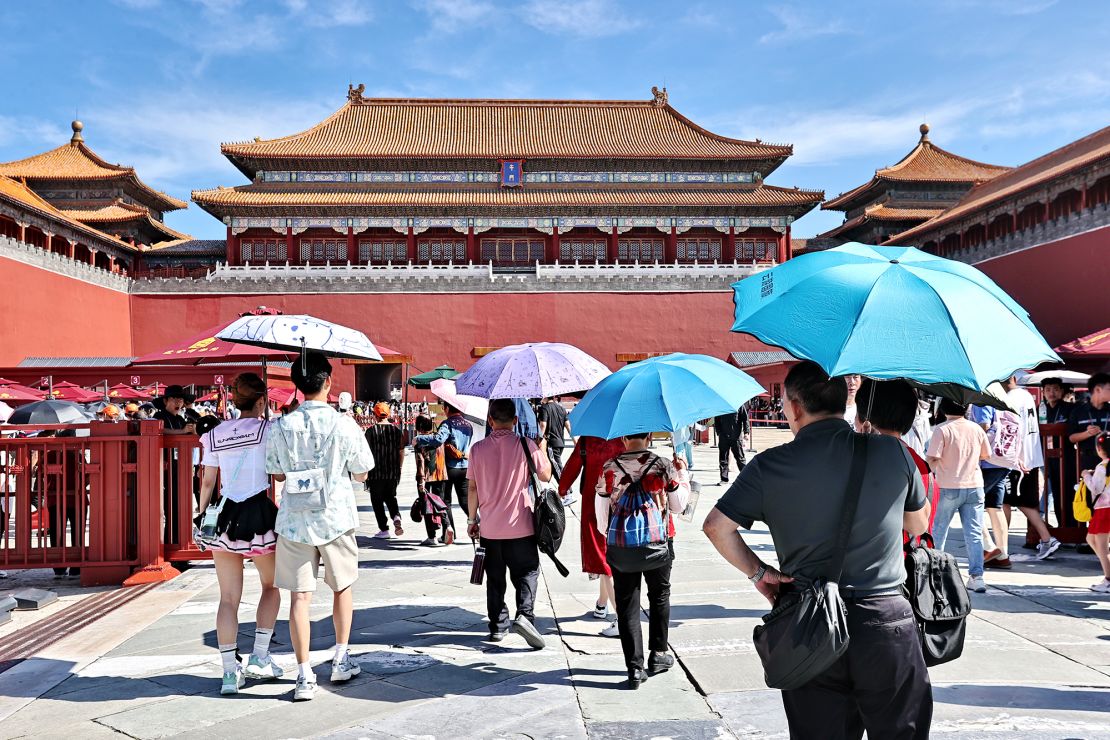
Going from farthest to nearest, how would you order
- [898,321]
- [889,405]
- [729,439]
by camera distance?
[729,439], [889,405], [898,321]

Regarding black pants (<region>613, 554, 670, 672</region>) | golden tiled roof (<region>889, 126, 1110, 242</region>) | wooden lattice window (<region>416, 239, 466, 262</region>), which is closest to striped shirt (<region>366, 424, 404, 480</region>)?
black pants (<region>613, 554, 670, 672</region>)

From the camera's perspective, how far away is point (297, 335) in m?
4.03

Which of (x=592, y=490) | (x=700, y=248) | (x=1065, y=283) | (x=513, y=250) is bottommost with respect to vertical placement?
(x=592, y=490)

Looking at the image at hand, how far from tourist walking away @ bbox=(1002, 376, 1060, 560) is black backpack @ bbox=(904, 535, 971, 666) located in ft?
14.2

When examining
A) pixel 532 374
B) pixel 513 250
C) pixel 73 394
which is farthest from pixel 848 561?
pixel 513 250

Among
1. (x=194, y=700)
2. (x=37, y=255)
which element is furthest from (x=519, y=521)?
(x=37, y=255)

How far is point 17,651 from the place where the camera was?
423 cm

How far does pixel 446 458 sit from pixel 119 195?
27.3 m

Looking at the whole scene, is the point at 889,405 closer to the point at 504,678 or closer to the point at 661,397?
the point at 661,397

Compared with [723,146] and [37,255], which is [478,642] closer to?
[37,255]

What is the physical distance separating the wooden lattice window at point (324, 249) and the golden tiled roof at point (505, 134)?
279 cm

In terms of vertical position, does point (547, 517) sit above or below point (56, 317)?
below

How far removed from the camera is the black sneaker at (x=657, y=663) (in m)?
3.69

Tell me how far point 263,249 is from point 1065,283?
928 inches
